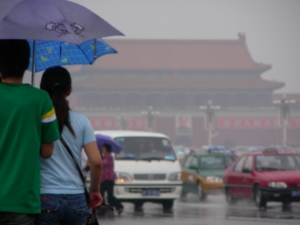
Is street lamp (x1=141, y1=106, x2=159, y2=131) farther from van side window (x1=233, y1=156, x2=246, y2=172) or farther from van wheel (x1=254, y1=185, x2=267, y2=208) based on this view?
van wheel (x1=254, y1=185, x2=267, y2=208)

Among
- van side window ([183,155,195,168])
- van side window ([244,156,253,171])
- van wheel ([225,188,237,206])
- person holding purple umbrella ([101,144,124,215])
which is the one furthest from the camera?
van side window ([183,155,195,168])

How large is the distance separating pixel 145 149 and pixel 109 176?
5.27ft

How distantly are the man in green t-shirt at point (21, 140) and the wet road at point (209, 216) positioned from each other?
721cm

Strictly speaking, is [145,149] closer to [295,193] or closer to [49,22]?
[295,193]

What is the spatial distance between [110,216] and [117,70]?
5509 centimetres

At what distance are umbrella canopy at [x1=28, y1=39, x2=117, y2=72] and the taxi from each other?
466 inches

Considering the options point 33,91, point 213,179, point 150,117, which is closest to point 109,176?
point 213,179

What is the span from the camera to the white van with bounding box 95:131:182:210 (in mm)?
12805

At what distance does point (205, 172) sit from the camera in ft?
55.9

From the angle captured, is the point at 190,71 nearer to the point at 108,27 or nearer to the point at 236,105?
the point at 236,105

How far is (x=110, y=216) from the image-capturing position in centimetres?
1180

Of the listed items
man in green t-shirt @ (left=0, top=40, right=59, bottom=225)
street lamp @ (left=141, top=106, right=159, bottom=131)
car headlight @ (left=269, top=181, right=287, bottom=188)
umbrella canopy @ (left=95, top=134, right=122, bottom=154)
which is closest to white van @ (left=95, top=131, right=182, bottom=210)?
umbrella canopy @ (left=95, top=134, right=122, bottom=154)

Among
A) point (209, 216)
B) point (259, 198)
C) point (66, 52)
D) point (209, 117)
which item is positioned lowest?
point (209, 216)

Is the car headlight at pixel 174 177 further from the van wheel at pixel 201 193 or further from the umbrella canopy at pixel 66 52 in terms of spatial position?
the umbrella canopy at pixel 66 52
